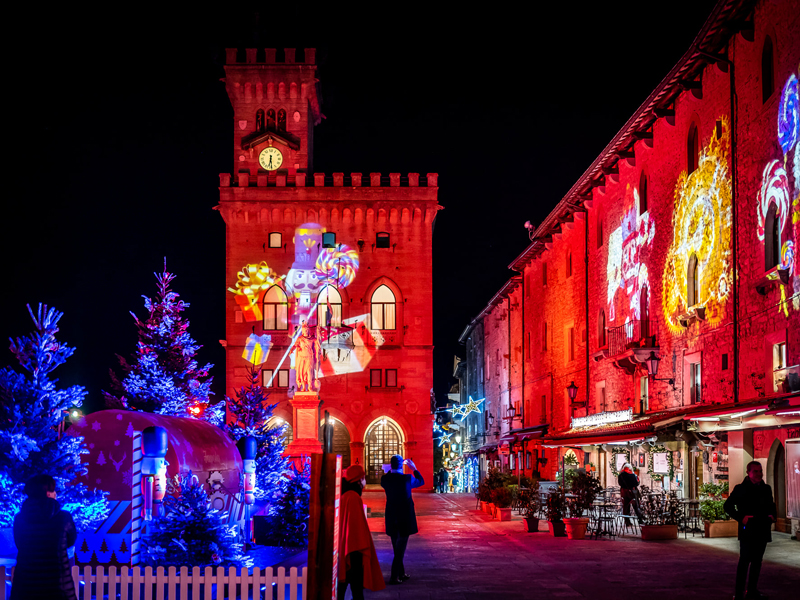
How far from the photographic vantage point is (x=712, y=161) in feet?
66.5

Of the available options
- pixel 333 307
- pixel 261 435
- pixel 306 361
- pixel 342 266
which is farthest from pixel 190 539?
pixel 342 266

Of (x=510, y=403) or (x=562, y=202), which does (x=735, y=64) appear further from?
(x=510, y=403)

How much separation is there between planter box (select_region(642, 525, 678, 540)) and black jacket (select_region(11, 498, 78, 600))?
40.0 feet

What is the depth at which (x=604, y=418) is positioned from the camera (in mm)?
26844

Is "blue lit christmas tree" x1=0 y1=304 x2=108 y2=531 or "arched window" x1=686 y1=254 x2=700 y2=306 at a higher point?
"arched window" x1=686 y1=254 x2=700 y2=306

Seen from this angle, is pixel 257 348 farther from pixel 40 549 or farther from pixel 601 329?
pixel 40 549

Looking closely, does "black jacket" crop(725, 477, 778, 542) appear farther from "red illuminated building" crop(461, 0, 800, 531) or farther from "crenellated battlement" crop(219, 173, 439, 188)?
"crenellated battlement" crop(219, 173, 439, 188)

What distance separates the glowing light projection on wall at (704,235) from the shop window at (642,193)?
2.65 m

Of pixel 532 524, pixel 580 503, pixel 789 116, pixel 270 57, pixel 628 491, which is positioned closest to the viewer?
pixel 789 116

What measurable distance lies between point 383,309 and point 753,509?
3538 cm

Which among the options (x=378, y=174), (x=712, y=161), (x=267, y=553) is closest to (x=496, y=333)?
(x=378, y=174)

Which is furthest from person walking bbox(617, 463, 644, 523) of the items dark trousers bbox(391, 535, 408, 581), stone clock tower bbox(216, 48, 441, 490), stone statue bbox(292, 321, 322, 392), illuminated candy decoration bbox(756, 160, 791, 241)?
stone clock tower bbox(216, 48, 441, 490)

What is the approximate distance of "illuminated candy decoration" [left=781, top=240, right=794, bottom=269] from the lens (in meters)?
16.3

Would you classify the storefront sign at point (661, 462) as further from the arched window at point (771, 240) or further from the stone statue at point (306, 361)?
the stone statue at point (306, 361)
